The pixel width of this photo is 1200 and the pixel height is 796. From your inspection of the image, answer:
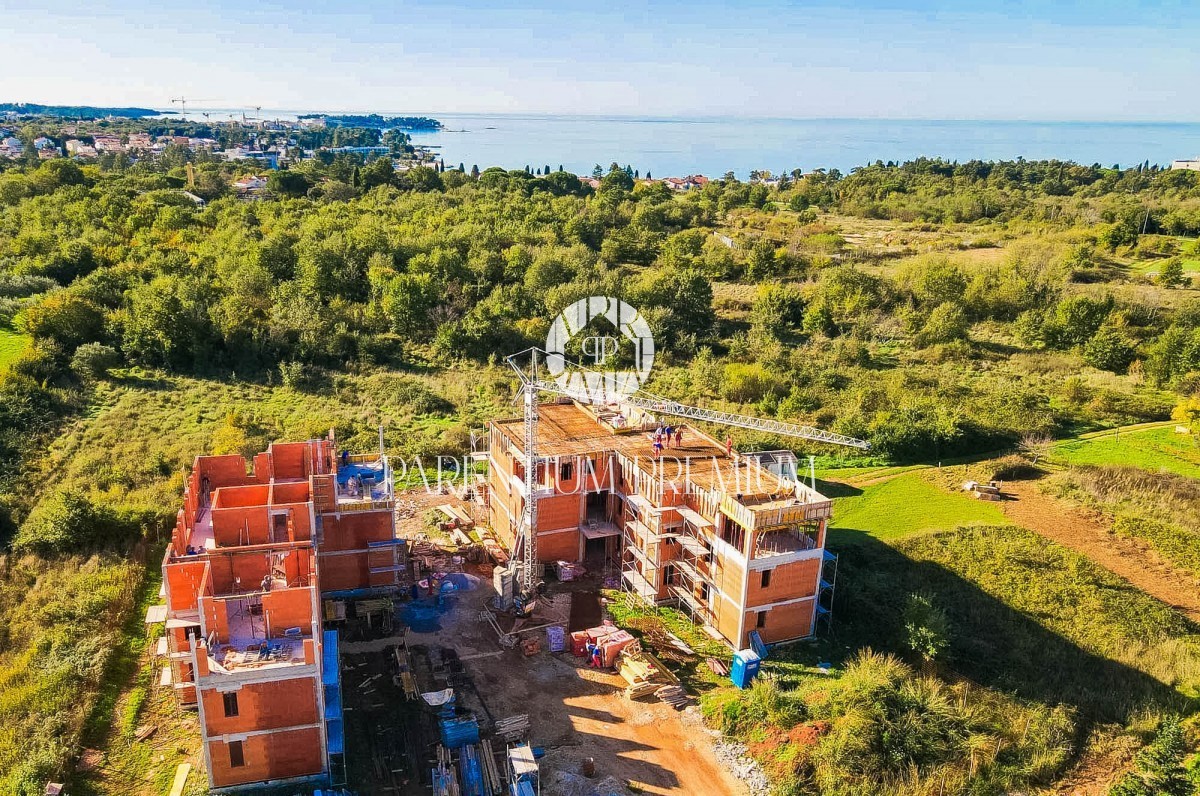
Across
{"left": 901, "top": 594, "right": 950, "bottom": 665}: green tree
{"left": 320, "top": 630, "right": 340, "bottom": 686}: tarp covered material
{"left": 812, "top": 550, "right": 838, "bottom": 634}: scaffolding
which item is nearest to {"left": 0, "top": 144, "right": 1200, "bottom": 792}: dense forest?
{"left": 901, "top": 594, "right": 950, "bottom": 665}: green tree

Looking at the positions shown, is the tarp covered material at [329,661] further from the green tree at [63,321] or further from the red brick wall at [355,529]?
the green tree at [63,321]

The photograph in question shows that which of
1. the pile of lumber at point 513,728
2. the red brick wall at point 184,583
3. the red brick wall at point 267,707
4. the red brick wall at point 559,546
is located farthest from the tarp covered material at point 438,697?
the red brick wall at point 559,546

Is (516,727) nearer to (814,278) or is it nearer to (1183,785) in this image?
(1183,785)

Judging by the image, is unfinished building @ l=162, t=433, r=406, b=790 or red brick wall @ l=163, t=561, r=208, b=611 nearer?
unfinished building @ l=162, t=433, r=406, b=790

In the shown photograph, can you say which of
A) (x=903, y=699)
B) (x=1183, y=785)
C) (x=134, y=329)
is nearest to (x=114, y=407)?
(x=134, y=329)

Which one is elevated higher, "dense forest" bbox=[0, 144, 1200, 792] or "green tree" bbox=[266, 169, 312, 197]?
"green tree" bbox=[266, 169, 312, 197]

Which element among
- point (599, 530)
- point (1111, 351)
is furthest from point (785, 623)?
point (1111, 351)

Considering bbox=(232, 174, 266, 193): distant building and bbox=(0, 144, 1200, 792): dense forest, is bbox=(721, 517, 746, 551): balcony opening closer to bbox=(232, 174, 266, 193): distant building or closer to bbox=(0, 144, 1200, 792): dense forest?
bbox=(0, 144, 1200, 792): dense forest
